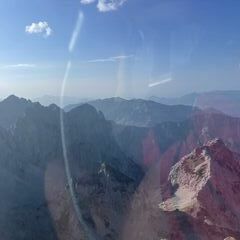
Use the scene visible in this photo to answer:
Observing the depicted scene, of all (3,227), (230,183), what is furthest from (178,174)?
(3,227)

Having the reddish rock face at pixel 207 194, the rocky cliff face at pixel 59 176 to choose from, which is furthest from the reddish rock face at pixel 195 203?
the rocky cliff face at pixel 59 176

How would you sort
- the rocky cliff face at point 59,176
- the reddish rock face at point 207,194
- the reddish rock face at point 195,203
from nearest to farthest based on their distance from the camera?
the reddish rock face at point 195,203 → the reddish rock face at point 207,194 → the rocky cliff face at point 59,176

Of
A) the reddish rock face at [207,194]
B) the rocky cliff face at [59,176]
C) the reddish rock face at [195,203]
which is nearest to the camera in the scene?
the reddish rock face at [195,203]

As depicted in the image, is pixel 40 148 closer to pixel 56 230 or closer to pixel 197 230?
pixel 56 230

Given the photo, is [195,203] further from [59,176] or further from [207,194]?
[59,176]

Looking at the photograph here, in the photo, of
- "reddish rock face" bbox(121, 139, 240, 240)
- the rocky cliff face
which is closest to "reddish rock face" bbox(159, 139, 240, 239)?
"reddish rock face" bbox(121, 139, 240, 240)

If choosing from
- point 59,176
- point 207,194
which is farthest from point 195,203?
point 59,176

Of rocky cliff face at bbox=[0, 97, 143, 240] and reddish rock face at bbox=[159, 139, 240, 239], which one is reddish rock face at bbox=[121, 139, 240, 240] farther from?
rocky cliff face at bbox=[0, 97, 143, 240]

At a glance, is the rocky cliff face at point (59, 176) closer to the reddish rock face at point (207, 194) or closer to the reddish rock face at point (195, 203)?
the reddish rock face at point (195, 203)
